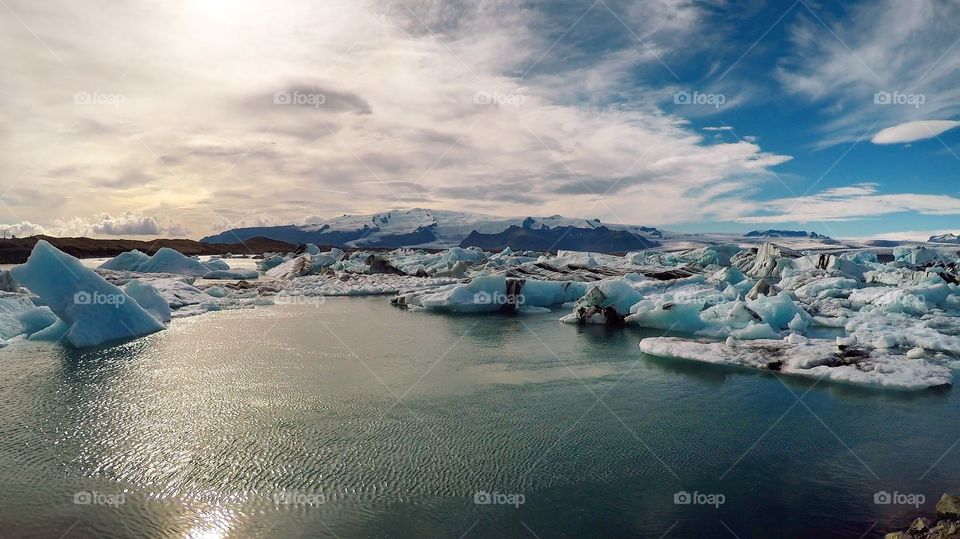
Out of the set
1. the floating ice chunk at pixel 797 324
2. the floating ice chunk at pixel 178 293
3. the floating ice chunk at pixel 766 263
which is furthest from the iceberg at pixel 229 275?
the floating ice chunk at pixel 766 263

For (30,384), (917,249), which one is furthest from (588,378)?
(917,249)

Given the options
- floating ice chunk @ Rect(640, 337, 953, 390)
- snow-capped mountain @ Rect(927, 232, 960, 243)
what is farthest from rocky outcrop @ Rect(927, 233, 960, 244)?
floating ice chunk @ Rect(640, 337, 953, 390)

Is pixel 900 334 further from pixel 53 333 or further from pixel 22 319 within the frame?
pixel 22 319

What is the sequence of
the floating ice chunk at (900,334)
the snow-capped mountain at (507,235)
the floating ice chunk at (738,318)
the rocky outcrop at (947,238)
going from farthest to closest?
the snow-capped mountain at (507,235)
the rocky outcrop at (947,238)
the floating ice chunk at (738,318)
the floating ice chunk at (900,334)

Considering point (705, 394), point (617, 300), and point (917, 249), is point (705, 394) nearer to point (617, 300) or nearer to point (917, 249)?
point (617, 300)

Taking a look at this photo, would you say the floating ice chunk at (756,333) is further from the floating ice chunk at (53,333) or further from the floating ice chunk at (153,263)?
the floating ice chunk at (153,263)
